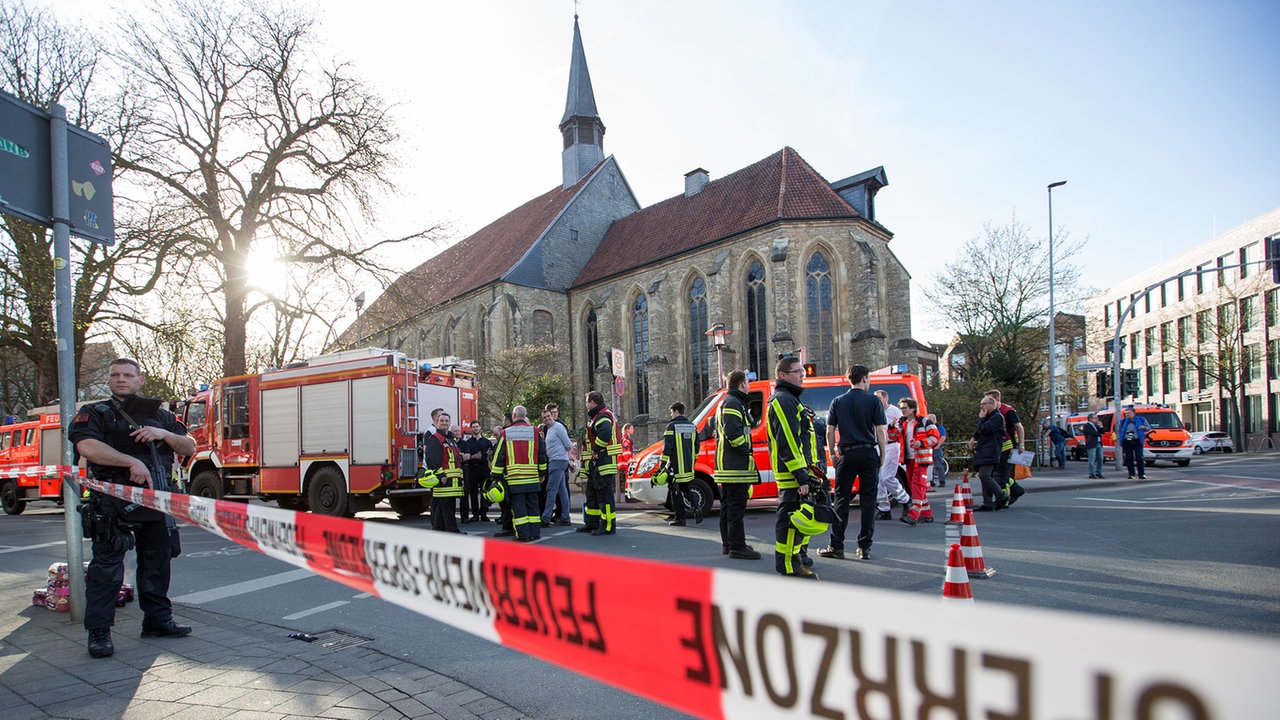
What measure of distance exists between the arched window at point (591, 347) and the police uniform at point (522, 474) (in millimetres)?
29003

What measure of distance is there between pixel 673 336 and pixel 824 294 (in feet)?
24.8

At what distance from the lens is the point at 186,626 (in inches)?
183

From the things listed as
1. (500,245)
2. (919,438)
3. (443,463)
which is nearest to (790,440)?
(443,463)

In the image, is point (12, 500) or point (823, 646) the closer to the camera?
point (823, 646)

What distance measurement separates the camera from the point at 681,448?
→ 964 cm

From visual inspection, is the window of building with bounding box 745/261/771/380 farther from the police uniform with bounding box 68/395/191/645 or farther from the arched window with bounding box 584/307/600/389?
the police uniform with bounding box 68/395/191/645

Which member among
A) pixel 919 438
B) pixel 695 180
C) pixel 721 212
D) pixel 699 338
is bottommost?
pixel 919 438

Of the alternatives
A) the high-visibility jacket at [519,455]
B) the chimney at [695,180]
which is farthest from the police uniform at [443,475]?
the chimney at [695,180]

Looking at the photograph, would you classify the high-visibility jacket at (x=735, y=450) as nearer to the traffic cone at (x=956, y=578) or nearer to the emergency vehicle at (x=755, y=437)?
the traffic cone at (x=956, y=578)

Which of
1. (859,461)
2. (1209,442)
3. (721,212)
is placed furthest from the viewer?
(721,212)

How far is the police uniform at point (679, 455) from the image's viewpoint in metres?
9.61

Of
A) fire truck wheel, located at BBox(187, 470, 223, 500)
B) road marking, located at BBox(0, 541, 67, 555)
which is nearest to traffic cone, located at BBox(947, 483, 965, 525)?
road marking, located at BBox(0, 541, 67, 555)

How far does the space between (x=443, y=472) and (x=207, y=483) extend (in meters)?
7.19

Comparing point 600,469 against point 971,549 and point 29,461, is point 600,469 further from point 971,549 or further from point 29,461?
point 29,461
